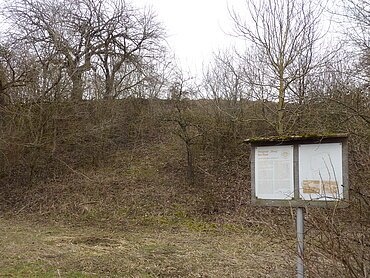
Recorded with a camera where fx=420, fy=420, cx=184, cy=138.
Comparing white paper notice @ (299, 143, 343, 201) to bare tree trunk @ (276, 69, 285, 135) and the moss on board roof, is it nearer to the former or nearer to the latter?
the moss on board roof

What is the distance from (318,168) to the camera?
503 centimetres

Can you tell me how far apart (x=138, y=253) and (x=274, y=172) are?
3969 millimetres

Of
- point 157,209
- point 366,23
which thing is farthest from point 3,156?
point 366,23

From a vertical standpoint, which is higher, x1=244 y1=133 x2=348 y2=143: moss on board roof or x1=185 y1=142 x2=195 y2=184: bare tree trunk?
x1=244 y1=133 x2=348 y2=143: moss on board roof

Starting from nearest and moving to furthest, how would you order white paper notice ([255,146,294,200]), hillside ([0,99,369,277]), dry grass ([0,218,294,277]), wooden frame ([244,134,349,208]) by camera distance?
wooden frame ([244,134,349,208]) < white paper notice ([255,146,294,200]) < dry grass ([0,218,294,277]) < hillside ([0,99,369,277])

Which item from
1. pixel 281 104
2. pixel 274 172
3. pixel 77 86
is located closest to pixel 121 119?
pixel 77 86

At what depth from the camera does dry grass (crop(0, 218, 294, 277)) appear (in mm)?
6812

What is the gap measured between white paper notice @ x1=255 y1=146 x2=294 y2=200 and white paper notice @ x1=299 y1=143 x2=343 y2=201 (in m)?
0.16

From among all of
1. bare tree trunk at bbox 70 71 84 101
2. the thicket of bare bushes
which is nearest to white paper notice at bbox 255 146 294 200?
the thicket of bare bushes

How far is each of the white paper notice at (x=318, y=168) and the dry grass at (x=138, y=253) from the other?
1406 mm

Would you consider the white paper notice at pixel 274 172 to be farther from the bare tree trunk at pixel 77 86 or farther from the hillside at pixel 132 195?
the bare tree trunk at pixel 77 86

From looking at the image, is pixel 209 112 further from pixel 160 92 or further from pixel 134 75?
pixel 134 75

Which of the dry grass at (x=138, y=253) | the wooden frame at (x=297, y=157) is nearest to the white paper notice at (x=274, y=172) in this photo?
the wooden frame at (x=297, y=157)

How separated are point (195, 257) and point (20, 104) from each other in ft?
33.3
